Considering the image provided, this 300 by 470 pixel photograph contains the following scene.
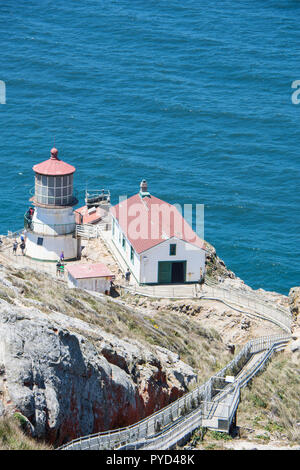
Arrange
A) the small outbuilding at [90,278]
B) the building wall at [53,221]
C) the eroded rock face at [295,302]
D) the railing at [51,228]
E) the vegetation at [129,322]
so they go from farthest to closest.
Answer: the railing at [51,228] → the building wall at [53,221] → the small outbuilding at [90,278] → the eroded rock face at [295,302] → the vegetation at [129,322]

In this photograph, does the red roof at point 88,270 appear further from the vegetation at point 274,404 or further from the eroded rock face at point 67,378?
the eroded rock face at point 67,378

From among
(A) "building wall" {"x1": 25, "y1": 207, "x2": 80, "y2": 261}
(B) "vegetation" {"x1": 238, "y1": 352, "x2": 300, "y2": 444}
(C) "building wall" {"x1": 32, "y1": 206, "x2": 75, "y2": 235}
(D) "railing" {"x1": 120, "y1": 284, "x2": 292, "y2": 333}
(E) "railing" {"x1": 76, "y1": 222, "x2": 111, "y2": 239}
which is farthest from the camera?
(E) "railing" {"x1": 76, "y1": 222, "x2": 111, "y2": 239}

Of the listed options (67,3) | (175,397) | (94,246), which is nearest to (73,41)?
(67,3)

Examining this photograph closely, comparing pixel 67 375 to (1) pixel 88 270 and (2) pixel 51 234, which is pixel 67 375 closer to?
(1) pixel 88 270

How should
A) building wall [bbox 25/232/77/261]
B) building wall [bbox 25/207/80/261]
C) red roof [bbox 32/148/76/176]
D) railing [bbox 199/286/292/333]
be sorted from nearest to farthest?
railing [bbox 199/286/292/333]
red roof [bbox 32/148/76/176]
building wall [bbox 25/207/80/261]
building wall [bbox 25/232/77/261]

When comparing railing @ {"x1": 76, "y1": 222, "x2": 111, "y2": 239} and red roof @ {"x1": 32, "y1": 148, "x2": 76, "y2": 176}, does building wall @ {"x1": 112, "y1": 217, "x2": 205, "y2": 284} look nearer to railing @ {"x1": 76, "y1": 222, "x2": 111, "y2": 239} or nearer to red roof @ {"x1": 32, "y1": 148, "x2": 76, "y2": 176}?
railing @ {"x1": 76, "y1": 222, "x2": 111, "y2": 239}

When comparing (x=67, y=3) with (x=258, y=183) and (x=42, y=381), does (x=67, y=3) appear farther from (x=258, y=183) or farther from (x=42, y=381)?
(x=42, y=381)

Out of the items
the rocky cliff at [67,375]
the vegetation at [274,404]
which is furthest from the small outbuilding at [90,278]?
the rocky cliff at [67,375]

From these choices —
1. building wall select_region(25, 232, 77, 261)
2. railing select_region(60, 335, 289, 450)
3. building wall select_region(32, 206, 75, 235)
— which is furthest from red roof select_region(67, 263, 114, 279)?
railing select_region(60, 335, 289, 450)
